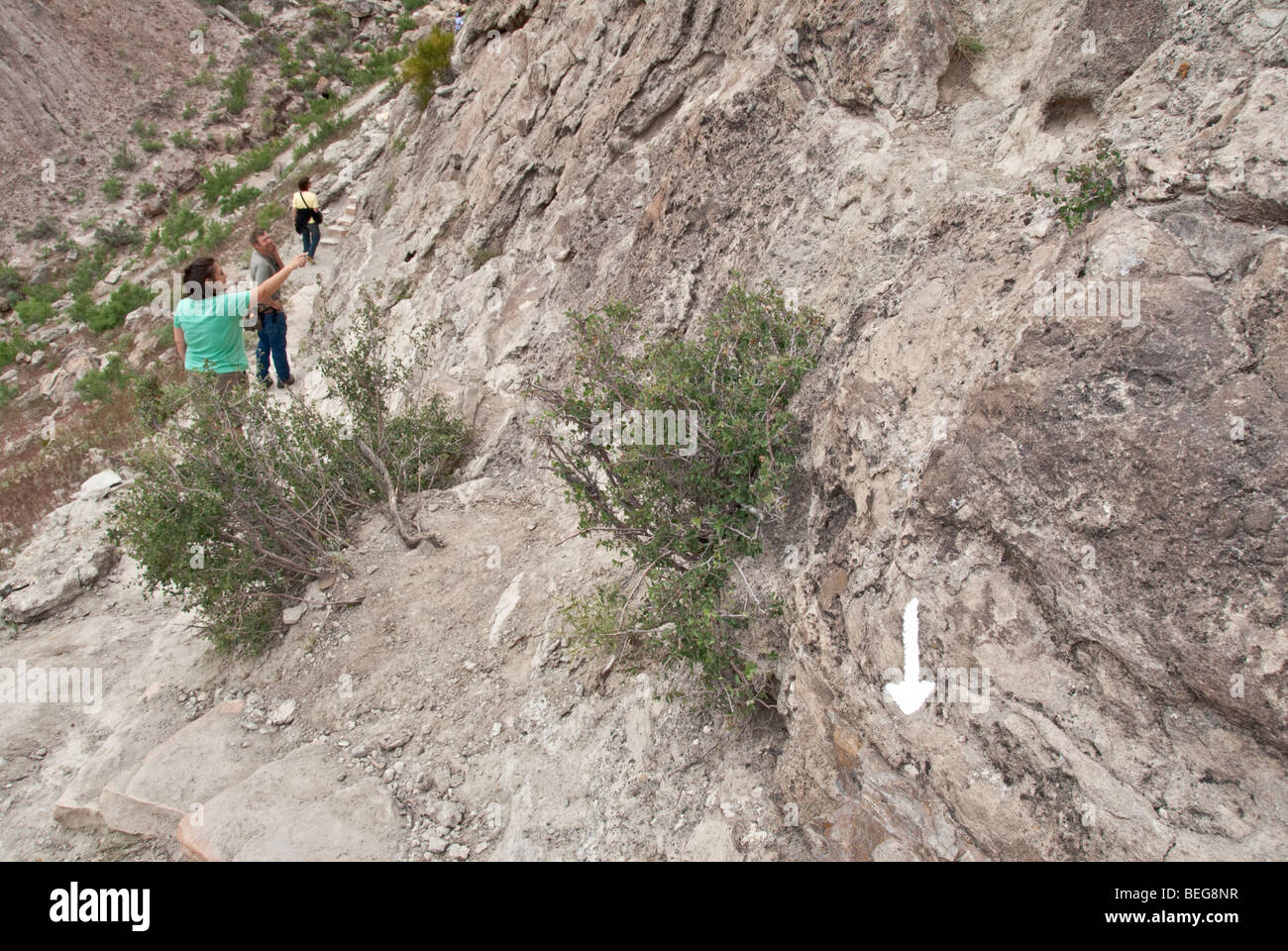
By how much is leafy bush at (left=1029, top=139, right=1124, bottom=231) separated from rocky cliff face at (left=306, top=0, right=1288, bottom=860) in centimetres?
6

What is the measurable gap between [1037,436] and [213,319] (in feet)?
20.9

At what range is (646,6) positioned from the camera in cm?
729

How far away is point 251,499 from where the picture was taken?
4941 mm

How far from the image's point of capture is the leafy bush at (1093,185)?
2.74 meters

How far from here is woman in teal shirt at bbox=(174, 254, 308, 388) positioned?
6289 mm

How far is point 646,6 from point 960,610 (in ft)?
22.9

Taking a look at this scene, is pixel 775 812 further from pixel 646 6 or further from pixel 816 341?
pixel 646 6

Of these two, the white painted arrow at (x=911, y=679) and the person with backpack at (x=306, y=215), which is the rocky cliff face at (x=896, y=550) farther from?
the person with backpack at (x=306, y=215)

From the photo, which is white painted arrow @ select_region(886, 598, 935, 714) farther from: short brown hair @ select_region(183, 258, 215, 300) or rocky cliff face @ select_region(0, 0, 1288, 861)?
short brown hair @ select_region(183, 258, 215, 300)

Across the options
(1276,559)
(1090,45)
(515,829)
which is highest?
(1090,45)

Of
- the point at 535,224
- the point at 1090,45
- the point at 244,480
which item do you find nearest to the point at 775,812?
the point at 1090,45

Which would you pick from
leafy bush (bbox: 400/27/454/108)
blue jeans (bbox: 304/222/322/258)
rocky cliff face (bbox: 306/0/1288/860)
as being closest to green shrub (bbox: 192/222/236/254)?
blue jeans (bbox: 304/222/322/258)

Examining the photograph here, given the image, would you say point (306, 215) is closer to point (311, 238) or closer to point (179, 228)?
point (311, 238)

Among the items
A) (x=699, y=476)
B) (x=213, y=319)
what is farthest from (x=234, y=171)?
(x=699, y=476)
